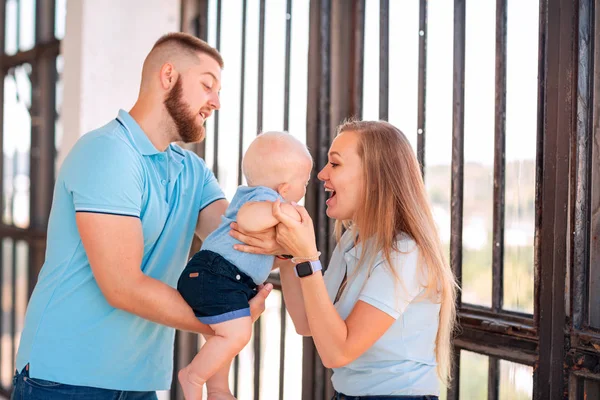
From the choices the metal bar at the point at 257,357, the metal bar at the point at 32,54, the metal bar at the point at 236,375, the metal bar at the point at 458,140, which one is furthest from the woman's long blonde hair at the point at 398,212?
the metal bar at the point at 32,54

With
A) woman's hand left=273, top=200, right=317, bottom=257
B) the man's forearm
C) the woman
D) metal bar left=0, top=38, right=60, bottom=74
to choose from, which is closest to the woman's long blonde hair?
the woman

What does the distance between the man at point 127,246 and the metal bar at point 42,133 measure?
2.82m

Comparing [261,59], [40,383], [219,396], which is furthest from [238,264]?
[261,59]

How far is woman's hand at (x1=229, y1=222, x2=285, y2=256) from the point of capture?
5.76ft

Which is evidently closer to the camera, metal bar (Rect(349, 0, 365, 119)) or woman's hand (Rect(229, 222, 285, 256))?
woman's hand (Rect(229, 222, 285, 256))

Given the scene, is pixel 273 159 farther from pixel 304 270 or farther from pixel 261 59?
pixel 261 59

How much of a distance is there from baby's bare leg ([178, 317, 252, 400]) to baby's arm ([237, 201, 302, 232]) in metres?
0.28

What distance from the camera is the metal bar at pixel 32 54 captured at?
14.6ft

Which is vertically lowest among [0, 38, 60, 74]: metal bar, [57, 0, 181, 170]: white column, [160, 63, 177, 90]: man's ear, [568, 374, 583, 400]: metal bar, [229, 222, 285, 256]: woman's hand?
[568, 374, 583, 400]: metal bar

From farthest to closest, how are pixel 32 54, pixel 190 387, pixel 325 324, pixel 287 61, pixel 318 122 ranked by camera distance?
pixel 32 54
pixel 287 61
pixel 318 122
pixel 190 387
pixel 325 324

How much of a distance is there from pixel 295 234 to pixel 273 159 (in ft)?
0.97

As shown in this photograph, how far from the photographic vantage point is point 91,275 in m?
1.86

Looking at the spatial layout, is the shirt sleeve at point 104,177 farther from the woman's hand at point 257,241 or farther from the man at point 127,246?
the woman's hand at point 257,241

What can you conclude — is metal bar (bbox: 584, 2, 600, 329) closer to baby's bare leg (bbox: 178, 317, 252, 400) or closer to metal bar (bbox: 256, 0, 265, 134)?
baby's bare leg (bbox: 178, 317, 252, 400)
